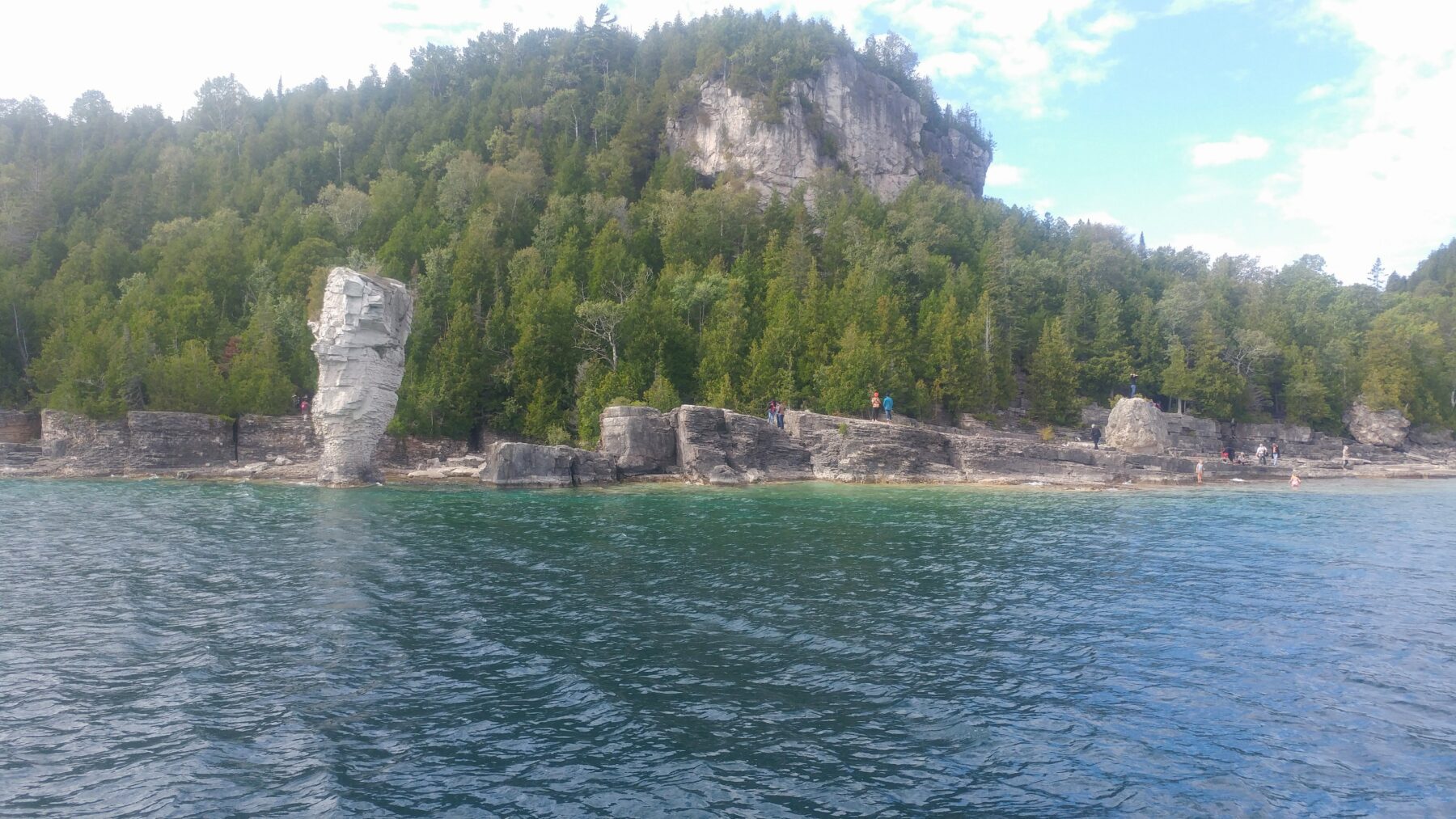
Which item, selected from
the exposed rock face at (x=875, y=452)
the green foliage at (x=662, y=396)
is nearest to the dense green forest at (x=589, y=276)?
the green foliage at (x=662, y=396)

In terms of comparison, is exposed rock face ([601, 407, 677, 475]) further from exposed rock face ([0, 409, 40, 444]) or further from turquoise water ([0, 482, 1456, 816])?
exposed rock face ([0, 409, 40, 444])

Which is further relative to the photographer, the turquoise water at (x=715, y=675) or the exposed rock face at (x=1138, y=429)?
the exposed rock face at (x=1138, y=429)

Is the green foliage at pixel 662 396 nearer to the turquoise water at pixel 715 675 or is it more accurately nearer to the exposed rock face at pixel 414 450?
the exposed rock face at pixel 414 450

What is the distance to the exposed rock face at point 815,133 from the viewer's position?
108938 mm

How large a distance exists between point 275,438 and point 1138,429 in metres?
63.3

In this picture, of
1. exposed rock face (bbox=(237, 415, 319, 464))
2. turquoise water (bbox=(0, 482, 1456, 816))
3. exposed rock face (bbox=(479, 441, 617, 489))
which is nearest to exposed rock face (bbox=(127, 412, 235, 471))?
exposed rock face (bbox=(237, 415, 319, 464))

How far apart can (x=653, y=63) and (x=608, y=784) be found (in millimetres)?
136086

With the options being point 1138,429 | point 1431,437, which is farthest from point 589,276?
point 1431,437

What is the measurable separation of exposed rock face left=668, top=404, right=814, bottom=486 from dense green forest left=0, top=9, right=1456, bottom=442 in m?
8.82

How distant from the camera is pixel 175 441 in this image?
55.3 m

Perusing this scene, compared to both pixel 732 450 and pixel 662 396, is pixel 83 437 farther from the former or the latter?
pixel 732 450

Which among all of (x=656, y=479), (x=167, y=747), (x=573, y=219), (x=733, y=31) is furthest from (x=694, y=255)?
(x=167, y=747)

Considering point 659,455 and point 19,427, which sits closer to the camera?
point 659,455

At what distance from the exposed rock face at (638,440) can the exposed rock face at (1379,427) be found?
256ft
